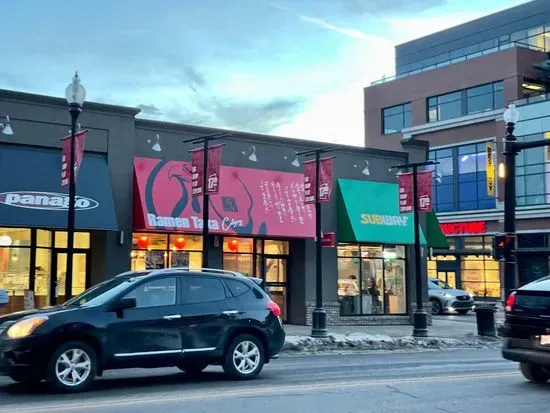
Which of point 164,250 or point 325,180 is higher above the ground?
Answer: point 325,180

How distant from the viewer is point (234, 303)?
11.7 meters

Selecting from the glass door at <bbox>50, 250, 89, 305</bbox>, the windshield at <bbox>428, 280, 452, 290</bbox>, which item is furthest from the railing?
the glass door at <bbox>50, 250, 89, 305</bbox>

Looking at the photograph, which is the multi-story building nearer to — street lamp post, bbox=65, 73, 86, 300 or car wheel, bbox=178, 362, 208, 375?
street lamp post, bbox=65, 73, 86, 300

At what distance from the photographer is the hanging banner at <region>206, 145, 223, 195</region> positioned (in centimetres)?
1950

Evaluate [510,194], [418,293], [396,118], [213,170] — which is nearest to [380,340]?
[418,293]

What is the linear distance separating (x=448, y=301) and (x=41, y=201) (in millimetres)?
22203

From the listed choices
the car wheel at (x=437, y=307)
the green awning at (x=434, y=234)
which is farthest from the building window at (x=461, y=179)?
the green awning at (x=434, y=234)

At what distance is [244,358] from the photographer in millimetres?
11625

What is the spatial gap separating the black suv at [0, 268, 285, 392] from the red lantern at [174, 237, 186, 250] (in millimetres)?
10225

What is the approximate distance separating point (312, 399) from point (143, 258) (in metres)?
13.0

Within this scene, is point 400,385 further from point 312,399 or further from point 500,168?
point 500,168

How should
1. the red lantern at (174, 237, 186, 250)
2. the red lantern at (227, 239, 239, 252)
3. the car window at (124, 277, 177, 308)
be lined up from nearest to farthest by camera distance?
the car window at (124, 277, 177, 308) → the red lantern at (174, 237, 186, 250) → the red lantern at (227, 239, 239, 252)

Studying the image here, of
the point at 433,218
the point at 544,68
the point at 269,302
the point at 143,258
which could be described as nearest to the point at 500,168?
the point at 544,68

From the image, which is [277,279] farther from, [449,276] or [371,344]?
[449,276]
